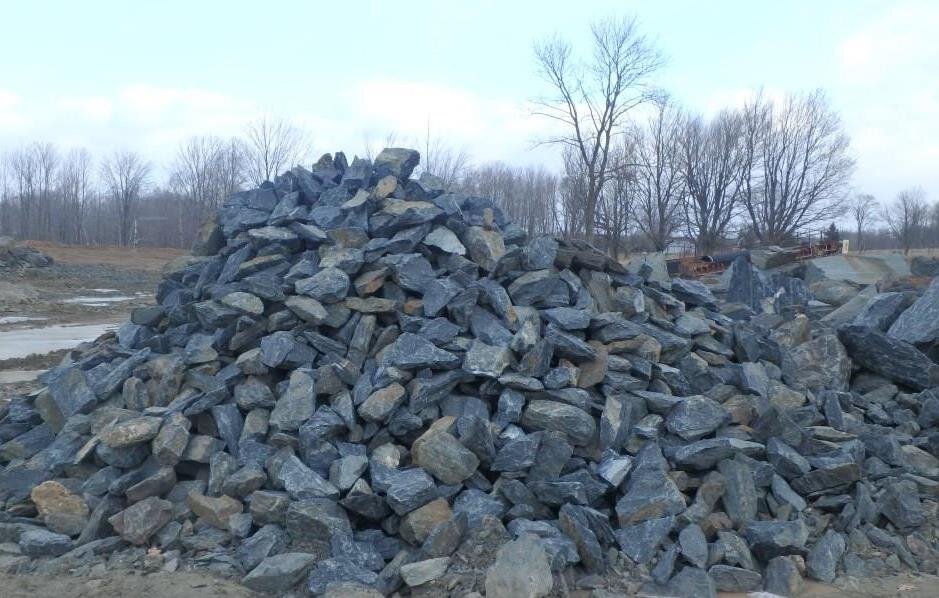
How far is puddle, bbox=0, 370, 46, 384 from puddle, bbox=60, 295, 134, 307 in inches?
460

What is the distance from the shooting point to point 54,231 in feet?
188

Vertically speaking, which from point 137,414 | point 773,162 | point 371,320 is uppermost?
point 773,162

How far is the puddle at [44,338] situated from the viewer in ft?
44.7

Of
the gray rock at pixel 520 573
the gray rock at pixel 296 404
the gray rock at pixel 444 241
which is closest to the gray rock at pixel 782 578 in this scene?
the gray rock at pixel 520 573

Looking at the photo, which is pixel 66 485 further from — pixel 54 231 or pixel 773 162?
pixel 54 231

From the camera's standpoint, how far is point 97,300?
24.2 metres

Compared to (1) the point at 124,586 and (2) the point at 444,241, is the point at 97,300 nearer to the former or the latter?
(2) the point at 444,241

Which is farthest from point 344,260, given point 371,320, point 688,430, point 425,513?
point 688,430

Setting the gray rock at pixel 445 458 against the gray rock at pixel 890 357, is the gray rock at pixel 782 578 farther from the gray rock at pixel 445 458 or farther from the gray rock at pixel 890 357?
the gray rock at pixel 890 357

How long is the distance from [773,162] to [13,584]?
38.1 metres

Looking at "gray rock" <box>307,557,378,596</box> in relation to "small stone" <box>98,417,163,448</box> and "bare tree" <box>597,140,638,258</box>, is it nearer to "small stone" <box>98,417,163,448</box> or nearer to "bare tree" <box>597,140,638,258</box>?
"small stone" <box>98,417,163,448</box>

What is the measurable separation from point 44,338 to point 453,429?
43.7 feet

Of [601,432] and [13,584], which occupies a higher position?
[601,432]

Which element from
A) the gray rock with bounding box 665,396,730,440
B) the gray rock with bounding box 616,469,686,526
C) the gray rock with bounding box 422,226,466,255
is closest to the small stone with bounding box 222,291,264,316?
the gray rock with bounding box 422,226,466,255
